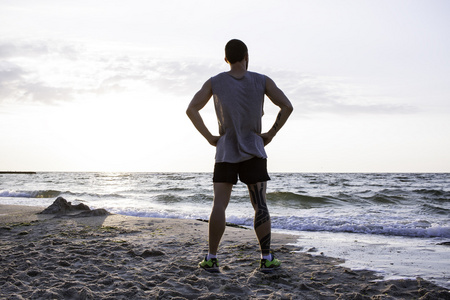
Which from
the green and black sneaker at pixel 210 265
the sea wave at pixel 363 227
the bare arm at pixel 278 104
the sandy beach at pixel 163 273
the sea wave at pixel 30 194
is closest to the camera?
the sandy beach at pixel 163 273

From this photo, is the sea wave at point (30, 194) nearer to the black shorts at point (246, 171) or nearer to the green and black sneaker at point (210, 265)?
the green and black sneaker at point (210, 265)

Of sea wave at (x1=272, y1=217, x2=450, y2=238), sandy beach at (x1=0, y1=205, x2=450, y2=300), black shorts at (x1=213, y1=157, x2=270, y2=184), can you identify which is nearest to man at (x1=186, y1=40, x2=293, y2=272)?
black shorts at (x1=213, y1=157, x2=270, y2=184)

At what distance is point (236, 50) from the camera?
3.13m

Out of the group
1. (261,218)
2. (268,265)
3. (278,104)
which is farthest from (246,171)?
(268,265)

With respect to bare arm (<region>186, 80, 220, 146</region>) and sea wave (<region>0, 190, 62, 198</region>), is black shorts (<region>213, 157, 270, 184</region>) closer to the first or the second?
bare arm (<region>186, 80, 220, 146</region>)

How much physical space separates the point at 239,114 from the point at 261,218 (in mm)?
927

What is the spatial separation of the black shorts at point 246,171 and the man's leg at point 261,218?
0.08m

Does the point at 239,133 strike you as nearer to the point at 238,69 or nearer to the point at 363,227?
the point at 238,69

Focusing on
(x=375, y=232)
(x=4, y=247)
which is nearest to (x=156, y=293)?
(x=4, y=247)

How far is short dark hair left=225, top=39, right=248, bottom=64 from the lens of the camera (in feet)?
10.3

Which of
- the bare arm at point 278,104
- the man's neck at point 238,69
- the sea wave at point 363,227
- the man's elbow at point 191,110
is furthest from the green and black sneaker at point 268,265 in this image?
the sea wave at point 363,227

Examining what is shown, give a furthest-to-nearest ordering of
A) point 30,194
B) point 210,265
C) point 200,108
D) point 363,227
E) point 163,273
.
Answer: point 30,194
point 363,227
point 200,108
point 210,265
point 163,273

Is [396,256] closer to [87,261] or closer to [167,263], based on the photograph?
[167,263]

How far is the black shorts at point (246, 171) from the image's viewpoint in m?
3.06
